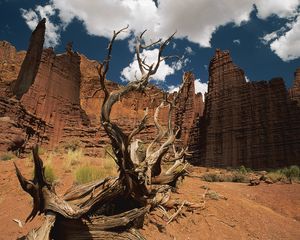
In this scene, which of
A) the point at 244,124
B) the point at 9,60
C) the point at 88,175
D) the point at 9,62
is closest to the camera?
the point at 88,175

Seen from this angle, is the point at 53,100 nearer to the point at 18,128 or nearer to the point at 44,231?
the point at 18,128

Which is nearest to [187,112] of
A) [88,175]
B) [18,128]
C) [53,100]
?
[53,100]

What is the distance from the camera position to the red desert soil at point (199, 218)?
240 inches

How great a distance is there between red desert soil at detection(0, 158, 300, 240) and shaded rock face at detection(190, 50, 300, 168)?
22919mm

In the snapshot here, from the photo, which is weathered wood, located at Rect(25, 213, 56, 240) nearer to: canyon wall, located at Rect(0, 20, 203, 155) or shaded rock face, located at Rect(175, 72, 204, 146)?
canyon wall, located at Rect(0, 20, 203, 155)

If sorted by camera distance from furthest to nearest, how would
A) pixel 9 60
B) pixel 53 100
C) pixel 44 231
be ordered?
1. pixel 9 60
2. pixel 53 100
3. pixel 44 231

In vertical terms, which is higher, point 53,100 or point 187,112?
point 187,112

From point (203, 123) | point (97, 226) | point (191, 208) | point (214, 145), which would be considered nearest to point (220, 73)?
point (203, 123)

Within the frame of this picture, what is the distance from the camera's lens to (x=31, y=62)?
32.4m

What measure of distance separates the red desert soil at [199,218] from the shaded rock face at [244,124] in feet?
75.2

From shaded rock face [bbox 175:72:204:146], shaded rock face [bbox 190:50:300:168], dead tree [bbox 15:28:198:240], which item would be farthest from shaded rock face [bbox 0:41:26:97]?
dead tree [bbox 15:28:198:240]

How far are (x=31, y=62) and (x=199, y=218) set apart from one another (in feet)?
97.5

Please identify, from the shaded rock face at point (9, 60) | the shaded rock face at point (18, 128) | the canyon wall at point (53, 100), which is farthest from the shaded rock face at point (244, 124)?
the shaded rock face at point (9, 60)

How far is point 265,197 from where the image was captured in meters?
11.2
